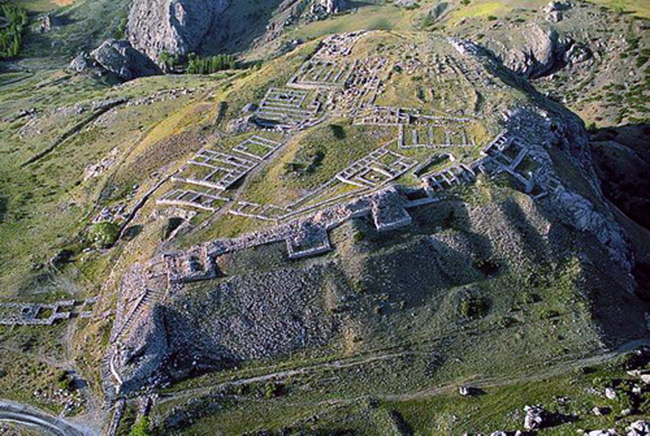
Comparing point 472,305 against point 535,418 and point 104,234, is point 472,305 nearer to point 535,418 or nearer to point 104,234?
point 535,418

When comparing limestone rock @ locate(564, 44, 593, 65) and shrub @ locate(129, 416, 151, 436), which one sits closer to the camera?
shrub @ locate(129, 416, 151, 436)

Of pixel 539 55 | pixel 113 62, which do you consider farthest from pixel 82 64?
pixel 539 55

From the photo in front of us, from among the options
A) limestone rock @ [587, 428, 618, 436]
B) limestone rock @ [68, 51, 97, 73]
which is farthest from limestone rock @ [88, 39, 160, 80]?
limestone rock @ [587, 428, 618, 436]

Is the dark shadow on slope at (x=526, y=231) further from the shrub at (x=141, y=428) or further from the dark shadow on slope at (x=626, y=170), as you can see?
the shrub at (x=141, y=428)

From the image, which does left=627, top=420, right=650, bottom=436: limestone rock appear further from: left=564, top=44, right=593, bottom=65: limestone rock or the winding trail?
left=564, top=44, right=593, bottom=65: limestone rock

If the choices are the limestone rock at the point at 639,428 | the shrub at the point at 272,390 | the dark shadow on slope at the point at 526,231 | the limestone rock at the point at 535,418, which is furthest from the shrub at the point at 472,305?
the shrub at the point at 272,390

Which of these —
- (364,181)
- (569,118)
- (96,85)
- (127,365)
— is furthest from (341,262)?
(96,85)

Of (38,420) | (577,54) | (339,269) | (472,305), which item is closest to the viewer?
(38,420)
